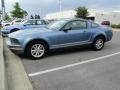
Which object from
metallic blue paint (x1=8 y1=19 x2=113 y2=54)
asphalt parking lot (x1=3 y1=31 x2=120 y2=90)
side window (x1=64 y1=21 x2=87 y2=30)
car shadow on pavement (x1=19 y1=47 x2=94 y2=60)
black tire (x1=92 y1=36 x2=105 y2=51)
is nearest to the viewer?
asphalt parking lot (x1=3 y1=31 x2=120 y2=90)

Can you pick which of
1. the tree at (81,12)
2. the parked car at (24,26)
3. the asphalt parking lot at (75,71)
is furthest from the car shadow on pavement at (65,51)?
the tree at (81,12)

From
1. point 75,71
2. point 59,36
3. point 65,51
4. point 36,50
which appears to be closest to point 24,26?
point 65,51

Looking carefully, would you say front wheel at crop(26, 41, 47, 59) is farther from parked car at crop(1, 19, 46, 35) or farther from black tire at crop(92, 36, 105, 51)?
parked car at crop(1, 19, 46, 35)

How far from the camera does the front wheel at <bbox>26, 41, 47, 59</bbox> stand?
8164 mm

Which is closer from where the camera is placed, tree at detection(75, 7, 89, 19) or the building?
the building

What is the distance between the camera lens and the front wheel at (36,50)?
26.8 feet

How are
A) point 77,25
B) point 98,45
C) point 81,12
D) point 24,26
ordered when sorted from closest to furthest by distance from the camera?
point 77,25, point 98,45, point 24,26, point 81,12

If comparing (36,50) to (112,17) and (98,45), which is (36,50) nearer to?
(98,45)

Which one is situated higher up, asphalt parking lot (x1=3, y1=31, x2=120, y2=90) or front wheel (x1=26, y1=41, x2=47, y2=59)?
front wheel (x1=26, y1=41, x2=47, y2=59)

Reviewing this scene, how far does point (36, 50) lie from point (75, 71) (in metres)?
2.33

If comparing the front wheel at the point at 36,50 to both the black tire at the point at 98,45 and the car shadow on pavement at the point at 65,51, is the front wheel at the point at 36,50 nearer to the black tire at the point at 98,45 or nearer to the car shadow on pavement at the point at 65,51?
the car shadow on pavement at the point at 65,51

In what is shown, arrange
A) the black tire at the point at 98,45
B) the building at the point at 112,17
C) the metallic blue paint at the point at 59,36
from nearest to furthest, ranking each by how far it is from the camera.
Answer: the metallic blue paint at the point at 59,36, the black tire at the point at 98,45, the building at the point at 112,17

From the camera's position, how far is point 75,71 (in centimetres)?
646

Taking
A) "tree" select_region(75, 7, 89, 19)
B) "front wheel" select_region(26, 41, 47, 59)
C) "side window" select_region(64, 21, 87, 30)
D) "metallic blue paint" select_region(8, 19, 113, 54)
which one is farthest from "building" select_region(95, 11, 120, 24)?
"front wheel" select_region(26, 41, 47, 59)
